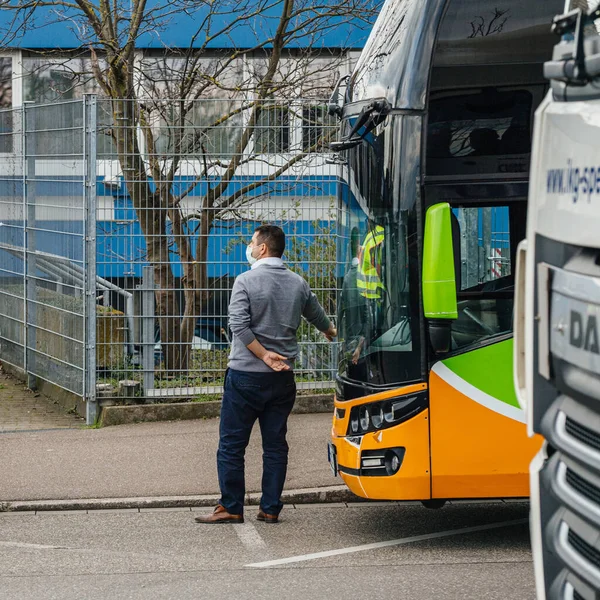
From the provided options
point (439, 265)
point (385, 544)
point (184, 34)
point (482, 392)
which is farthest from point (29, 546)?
point (184, 34)

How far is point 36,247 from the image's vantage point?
12375 mm

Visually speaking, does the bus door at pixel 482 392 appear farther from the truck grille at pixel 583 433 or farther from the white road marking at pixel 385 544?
the truck grille at pixel 583 433

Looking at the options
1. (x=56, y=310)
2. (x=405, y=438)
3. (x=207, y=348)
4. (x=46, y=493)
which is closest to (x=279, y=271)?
(x=405, y=438)

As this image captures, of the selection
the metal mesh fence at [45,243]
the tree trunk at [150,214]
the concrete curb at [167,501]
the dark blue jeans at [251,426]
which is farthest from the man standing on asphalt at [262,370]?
the metal mesh fence at [45,243]

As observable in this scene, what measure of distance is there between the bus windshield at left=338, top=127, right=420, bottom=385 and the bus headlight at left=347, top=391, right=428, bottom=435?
0.39 feet

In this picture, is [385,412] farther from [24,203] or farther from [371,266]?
[24,203]

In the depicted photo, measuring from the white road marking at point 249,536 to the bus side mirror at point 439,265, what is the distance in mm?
1751

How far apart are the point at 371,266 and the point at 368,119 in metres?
0.85

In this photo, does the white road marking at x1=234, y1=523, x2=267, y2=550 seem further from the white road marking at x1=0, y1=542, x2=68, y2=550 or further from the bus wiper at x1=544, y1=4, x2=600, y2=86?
the bus wiper at x1=544, y1=4, x2=600, y2=86

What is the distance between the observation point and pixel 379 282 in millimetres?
6840

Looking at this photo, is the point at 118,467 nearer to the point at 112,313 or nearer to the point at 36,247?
the point at 112,313

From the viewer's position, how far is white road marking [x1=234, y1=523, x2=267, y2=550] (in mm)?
6996

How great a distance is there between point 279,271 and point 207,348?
3825 millimetres

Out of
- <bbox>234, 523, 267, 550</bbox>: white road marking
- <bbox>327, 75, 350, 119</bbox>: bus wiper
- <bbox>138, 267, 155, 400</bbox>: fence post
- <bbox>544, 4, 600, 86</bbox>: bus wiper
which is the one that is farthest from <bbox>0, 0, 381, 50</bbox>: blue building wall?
<bbox>544, 4, 600, 86</bbox>: bus wiper
